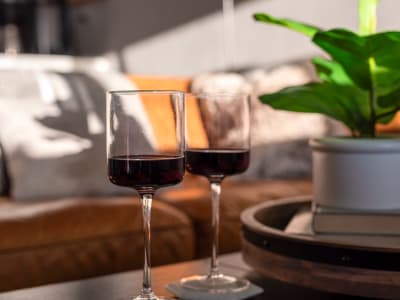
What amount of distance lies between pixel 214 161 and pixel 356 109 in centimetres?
31

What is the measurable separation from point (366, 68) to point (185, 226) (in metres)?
0.93

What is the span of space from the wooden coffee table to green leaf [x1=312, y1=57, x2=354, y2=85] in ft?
1.22

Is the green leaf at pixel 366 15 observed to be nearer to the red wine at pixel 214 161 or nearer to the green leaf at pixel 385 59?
the green leaf at pixel 385 59

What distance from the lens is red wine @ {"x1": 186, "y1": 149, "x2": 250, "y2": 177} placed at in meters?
1.02

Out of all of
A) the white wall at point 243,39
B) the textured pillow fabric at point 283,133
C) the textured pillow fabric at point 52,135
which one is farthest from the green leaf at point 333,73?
the white wall at point 243,39

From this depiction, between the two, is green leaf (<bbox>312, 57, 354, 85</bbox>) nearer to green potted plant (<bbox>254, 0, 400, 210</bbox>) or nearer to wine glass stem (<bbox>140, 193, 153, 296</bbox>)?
green potted plant (<bbox>254, 0, 400, 210</bbox>)

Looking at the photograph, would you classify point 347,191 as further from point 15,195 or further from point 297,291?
point 15,195

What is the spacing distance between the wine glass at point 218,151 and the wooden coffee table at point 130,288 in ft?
0.17

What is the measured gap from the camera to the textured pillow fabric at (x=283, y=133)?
257 cm

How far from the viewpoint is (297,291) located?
1025 mm

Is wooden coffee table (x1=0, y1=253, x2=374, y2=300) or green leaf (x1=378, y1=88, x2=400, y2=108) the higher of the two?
green leaf (x1=378, y1=88, x2=400, y2=108)

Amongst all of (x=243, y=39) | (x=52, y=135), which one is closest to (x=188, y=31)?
(x=243, y=39)

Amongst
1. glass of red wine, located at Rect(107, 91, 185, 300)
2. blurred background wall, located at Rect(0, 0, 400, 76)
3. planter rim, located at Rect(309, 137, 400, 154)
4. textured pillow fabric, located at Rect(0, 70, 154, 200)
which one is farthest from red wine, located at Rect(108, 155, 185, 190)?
blurred background wall, located at Rect(0, 0, 400, 76)

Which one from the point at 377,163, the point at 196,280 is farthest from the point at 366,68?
the point at 196,280
